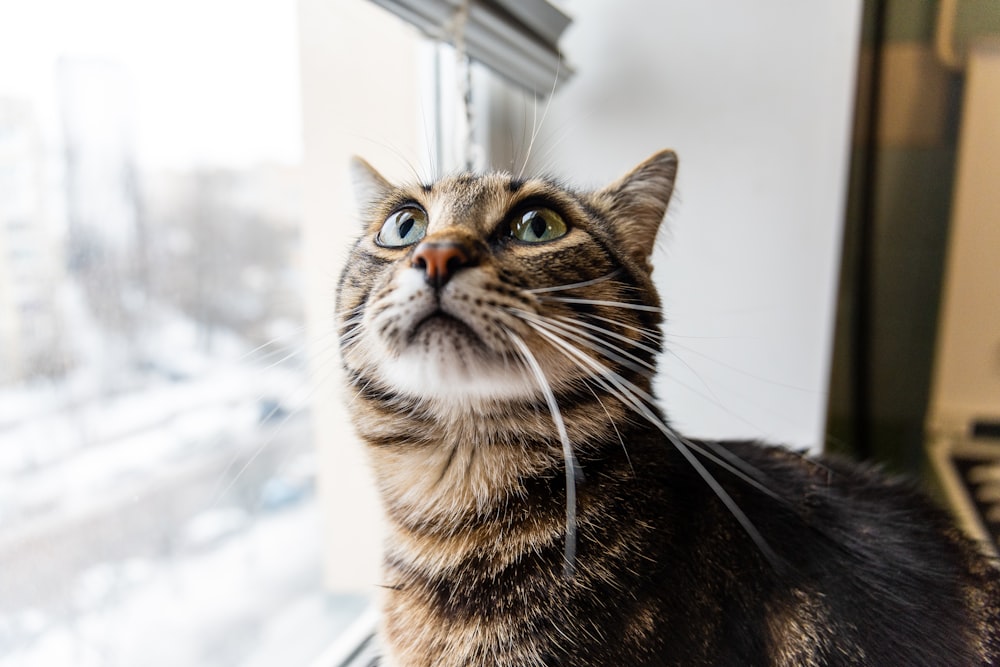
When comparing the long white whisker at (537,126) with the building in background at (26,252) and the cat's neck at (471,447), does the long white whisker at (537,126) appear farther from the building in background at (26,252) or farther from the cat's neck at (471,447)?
the building in background at (26,252)

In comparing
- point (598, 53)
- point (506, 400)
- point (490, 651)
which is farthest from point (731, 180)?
point (490, 651)

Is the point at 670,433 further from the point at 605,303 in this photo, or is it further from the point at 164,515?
the point at 164,515

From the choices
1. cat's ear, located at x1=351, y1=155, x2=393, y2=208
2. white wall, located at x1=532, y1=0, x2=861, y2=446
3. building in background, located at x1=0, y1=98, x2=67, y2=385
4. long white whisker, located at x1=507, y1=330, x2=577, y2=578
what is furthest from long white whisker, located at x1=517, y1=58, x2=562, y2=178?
building in background, located at x1=0, y1=98, x2=67, y2=385

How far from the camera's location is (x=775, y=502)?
1.66 ft

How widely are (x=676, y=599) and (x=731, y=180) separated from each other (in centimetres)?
42

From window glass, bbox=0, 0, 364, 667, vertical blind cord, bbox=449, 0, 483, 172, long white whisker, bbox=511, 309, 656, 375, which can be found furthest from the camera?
vertical blind cord, bbox=449, 0, 483, 172

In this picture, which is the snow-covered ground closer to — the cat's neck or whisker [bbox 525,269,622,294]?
the cat's neck

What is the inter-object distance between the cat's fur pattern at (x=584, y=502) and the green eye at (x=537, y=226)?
0.01 meters

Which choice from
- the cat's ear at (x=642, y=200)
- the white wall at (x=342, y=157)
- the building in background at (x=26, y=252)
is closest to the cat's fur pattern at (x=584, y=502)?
the cat's ear at (x=642, y=200)

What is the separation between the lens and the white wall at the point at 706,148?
1.90ft

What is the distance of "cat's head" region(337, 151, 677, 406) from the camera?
0.43m

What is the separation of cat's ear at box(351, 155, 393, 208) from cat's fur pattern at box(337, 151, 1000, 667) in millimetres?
39

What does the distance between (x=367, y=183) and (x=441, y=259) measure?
0.73 ft

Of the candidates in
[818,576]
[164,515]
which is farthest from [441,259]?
[164,515]
